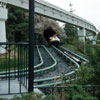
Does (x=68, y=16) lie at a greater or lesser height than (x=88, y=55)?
greater

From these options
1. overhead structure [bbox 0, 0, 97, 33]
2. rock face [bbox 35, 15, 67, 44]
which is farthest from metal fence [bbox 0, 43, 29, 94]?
rock face [bbox 35, 15, 67, 44]

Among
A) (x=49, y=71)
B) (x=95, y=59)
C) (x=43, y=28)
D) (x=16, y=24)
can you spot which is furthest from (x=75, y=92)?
(x=43, y=28)

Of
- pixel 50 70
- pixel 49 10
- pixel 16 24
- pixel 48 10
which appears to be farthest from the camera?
pixel 49 10

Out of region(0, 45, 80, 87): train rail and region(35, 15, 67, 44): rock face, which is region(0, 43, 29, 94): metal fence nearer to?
region(0, 45, 80, 87): train rail

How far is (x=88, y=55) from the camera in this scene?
341 centimetres

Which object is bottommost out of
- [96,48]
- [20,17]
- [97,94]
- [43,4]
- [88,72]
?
[97,94]

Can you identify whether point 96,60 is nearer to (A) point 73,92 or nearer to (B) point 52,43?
(A) point 73,92

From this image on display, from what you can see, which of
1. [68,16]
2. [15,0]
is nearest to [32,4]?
[15,0]

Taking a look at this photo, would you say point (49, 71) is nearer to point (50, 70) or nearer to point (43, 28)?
point (50, 70)

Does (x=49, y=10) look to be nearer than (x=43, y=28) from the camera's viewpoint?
Yes

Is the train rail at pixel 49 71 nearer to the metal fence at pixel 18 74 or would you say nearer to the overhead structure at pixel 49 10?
the metal fence at pixel 18 74

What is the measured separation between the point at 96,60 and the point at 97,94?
667mm

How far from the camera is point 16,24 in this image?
1445cm

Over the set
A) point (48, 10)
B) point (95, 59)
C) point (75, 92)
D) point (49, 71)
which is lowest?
point (49, 71)
